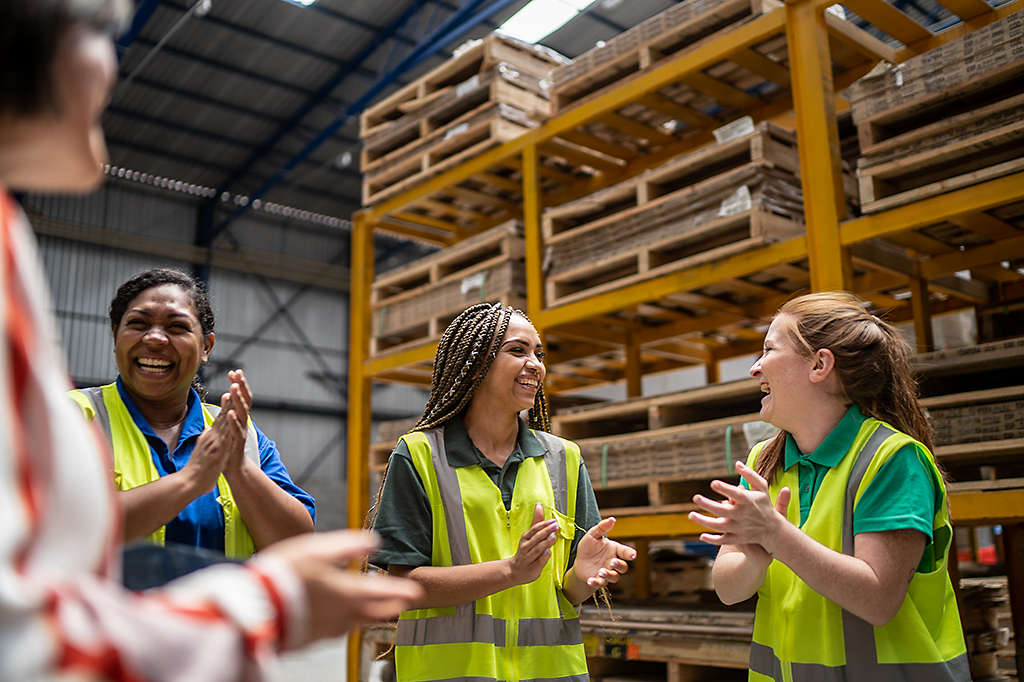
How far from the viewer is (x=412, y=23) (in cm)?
1426

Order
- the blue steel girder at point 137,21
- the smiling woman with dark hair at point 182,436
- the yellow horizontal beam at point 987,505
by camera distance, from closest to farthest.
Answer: the smiling woman with dark hair at point 182,436
the yellow horizontal beam at point 987,505
the blue steel girder at point 137,21

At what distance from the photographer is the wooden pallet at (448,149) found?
6.50m

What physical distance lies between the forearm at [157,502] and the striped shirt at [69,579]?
108 cm

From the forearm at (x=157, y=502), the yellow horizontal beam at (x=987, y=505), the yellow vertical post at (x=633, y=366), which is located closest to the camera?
the forearm at (x=157, y=502)

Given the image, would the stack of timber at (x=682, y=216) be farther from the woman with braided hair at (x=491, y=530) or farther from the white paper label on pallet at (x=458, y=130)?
the woman with braided hair at (x=491, y=530)

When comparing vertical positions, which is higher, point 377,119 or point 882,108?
point 377,119

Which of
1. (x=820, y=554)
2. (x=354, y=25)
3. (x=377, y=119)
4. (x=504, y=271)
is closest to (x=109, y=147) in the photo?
(x=354, y=25)

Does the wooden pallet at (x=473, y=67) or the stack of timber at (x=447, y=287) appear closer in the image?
the stack of timber at (x=447, y=287)

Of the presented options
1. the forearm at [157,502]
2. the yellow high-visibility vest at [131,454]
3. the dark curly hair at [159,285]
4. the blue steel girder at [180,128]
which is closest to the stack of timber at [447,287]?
the dark curly hair at [159,285]

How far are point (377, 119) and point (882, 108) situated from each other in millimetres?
4488

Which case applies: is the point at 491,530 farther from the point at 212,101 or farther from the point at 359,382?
the point at 212,101

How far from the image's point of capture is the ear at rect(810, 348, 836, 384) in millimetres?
2586

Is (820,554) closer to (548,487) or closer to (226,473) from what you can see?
(548,487)

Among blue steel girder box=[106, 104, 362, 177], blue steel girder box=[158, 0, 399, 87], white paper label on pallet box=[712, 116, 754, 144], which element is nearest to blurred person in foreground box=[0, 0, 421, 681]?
white paper label on pallet box=[712, 116, 754, 144]
